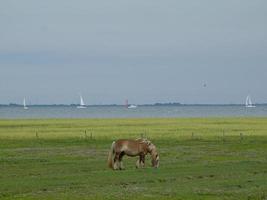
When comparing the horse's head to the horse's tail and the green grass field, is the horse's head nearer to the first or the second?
the green grass field

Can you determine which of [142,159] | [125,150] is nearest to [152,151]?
[142,159]

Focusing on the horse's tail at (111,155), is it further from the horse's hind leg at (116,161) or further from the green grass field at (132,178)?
the green grass field at (132,178)

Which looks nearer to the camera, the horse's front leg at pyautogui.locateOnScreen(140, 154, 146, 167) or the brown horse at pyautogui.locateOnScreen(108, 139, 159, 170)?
the brown horse at pyautogui.locateOnScreen(108, 139, 159, 170)

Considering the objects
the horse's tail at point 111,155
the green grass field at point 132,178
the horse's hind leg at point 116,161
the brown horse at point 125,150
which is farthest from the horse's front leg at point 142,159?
the horse's tail at point 111,155

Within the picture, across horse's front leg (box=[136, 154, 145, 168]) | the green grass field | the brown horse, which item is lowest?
the green grass field

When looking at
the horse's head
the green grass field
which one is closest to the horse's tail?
the green grass field

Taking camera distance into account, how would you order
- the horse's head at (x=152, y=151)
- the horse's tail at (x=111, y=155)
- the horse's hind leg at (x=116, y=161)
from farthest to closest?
the horse's head at (x=152, y=151)
the horse's hind leg at (x=116, y=161)
the horse's tail at (x=111, y=155)

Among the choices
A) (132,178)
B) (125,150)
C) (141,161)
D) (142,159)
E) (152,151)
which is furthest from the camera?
(141,161)

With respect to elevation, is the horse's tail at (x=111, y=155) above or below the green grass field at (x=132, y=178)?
above

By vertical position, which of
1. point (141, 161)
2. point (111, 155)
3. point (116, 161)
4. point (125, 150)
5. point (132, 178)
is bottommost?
point (132, 178)

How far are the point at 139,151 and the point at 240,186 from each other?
255 inches

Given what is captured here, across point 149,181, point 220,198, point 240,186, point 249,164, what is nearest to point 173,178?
point 149,181

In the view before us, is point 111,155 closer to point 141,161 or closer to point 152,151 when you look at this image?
point 141,161

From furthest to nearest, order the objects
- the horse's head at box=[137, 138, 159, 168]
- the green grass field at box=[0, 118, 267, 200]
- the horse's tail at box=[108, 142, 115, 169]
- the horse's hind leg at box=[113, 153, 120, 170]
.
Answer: the horse's head at box=[137, 138, 159, 168] < the horse's hind leg at box=[113, 153, 120, 170] < the horse's tail at box=[108, 142, 115, 169] < the green grass field at box=[0, 118, 267, 200]
